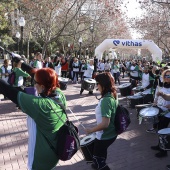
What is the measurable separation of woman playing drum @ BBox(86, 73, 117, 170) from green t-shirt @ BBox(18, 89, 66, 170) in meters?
0.72

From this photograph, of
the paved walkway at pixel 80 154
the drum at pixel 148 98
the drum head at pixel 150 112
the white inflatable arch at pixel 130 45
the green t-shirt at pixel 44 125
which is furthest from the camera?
the white inflatable arch at pixel 130 45

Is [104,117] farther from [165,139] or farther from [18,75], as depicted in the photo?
[18,75]

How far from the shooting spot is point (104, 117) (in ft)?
10.1

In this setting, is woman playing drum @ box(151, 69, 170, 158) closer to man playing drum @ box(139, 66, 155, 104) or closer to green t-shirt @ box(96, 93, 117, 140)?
green t-shirt @ box(96, 93, 117, 140)

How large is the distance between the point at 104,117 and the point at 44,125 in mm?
949

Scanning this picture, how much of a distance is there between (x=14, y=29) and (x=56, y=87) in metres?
31.1

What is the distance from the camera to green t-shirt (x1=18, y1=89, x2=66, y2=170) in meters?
2.26

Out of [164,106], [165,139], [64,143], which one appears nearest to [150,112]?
[164,106]

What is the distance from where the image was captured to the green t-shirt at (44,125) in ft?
7.41

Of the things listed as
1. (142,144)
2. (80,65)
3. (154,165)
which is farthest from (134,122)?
(80,65)

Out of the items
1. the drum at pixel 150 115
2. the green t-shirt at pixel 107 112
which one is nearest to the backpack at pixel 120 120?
the green t-shirt at pixel 107 112

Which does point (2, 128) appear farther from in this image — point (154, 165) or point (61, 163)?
point (154, 165)

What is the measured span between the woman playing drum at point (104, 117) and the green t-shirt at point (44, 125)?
72 centimetres

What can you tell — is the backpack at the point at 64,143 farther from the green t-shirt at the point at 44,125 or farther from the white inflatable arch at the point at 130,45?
the white inflatable arch at the point at 130,45
